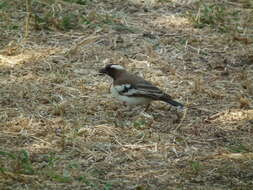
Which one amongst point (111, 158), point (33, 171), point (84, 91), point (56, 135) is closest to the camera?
point (33, 171)

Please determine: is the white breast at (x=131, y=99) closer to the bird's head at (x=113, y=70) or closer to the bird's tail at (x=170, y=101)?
the bird's tail at (x=170, y=101)

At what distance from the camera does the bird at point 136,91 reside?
7312mm

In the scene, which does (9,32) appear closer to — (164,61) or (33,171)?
(164,61)

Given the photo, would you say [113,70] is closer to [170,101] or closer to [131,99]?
[131,99]

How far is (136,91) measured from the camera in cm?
744

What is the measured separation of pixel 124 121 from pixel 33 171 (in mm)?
1654

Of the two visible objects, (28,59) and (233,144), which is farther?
(28,59)

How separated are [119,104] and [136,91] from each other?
345mm

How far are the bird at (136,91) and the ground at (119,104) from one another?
16 centimetres

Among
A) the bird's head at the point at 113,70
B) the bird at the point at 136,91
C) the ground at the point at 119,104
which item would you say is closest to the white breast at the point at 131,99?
the bird at the point at 136,91

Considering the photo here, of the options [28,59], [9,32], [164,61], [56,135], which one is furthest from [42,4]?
[56,135]

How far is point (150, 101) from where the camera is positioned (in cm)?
746

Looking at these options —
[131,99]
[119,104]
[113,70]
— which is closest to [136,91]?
[131,99]

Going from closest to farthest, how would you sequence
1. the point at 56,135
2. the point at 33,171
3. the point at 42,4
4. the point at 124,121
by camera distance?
the point at 33,171 < the point at 56,135 < the point at 124,121 < the point at 42,4
